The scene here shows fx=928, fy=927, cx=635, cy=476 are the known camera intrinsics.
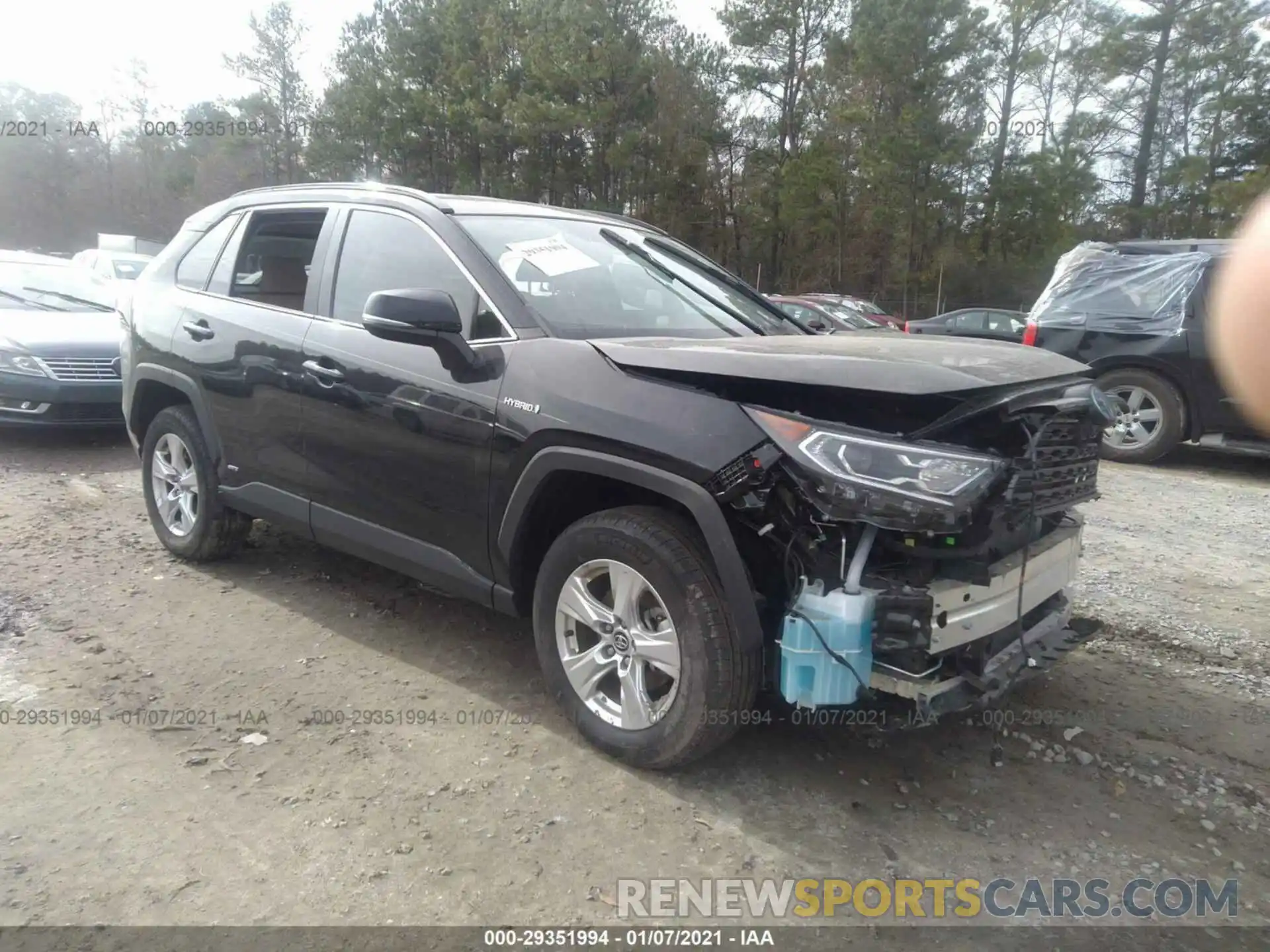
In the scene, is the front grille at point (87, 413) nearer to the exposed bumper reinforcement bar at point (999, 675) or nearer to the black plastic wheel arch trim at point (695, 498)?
the black plastic wheel arch trim at point (695, 498)

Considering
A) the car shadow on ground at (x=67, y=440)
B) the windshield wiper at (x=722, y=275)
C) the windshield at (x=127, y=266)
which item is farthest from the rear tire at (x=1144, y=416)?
the windshield at (x=127, y=266)

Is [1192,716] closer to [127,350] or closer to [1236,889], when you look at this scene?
[1236,889]

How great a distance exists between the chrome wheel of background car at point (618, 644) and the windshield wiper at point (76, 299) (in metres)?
7.58

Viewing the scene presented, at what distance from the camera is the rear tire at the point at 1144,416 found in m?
8.03

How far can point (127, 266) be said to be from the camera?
1703cm

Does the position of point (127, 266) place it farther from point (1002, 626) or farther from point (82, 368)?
point (1002, 626)

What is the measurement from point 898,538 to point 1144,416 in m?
6.78

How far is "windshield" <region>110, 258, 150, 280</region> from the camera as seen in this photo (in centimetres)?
1662

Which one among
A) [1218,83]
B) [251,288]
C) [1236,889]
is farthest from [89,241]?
[1236,889]

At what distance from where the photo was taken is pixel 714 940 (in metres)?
2.35

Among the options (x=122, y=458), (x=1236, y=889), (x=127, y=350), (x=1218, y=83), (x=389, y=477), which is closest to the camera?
(x=1236, y=889)

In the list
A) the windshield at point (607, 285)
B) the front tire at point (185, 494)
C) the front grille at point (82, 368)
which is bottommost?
the front tire at point (185, 494)

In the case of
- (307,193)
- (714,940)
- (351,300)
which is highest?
(307,193)

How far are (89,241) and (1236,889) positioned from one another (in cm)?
6419
